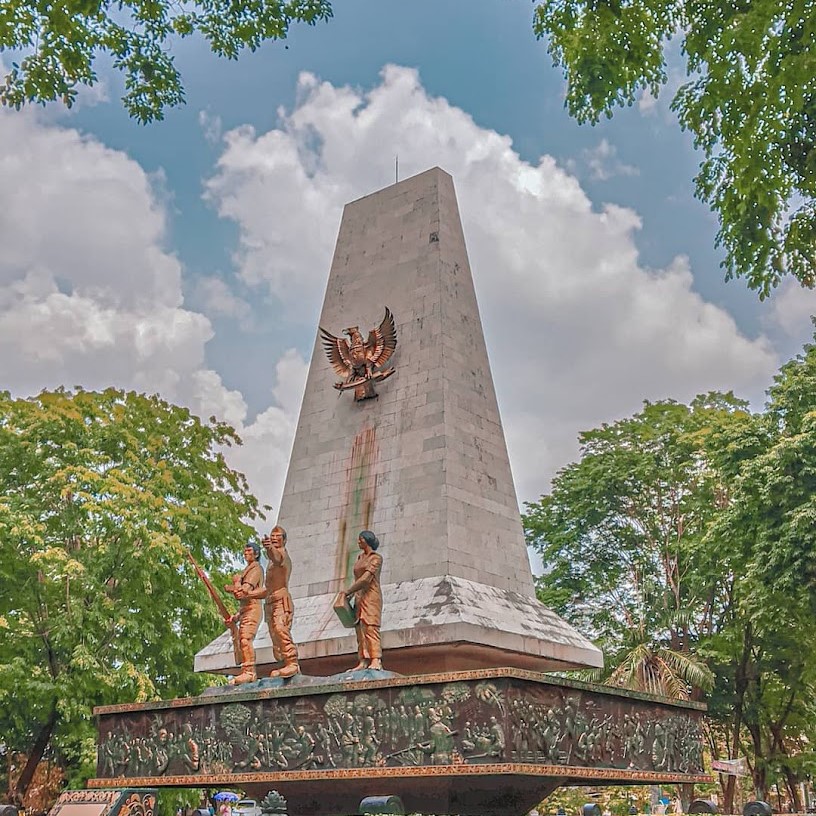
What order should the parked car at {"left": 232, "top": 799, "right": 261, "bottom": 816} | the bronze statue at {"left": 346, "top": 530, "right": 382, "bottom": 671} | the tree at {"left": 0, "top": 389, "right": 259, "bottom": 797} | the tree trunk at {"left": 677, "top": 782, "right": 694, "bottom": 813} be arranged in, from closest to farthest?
the bronze statue at {"left": 346, "top": 530, "right": 382, "bottom": 671} → the tree at {"left": 0, "top": 389, "right": 259, "bottom": 797} → the tree trunk at {"left": 677, "top": 782, "right": 694, "bottom": 813} → the parked car at {"left": 232, "top": 799, "right": 261, "bottom": 816}

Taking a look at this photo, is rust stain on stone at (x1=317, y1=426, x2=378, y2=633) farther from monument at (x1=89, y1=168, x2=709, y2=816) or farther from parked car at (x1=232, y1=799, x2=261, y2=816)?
parked car at (x1=232, y1=799, x2=261, y2=816)

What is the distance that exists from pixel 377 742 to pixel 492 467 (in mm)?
5184

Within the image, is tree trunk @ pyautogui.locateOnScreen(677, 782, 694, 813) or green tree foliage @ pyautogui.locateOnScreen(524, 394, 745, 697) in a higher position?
green tree foliage @ pyautogui.locateOnScreen(524, 394, 745, 697)

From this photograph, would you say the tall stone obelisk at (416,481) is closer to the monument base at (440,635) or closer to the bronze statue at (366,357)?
the monument base at (440,635)

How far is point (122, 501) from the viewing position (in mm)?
23562

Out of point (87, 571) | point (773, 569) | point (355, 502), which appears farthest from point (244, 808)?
point (355, 502)

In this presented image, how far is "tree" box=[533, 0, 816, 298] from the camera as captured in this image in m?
9.43

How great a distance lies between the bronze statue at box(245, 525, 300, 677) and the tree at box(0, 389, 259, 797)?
31.3 ft

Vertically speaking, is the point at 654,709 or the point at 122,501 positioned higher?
the point at 122,501

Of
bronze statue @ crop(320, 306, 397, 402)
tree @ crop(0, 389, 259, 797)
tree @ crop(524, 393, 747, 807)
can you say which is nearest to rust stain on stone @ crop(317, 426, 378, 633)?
bronze statue @ crop(320, 306, 397, 402)

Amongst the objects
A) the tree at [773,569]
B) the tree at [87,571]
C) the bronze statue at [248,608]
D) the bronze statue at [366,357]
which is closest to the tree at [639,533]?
the tree at [773,569]

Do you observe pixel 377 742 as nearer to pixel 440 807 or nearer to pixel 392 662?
pixel 440 807

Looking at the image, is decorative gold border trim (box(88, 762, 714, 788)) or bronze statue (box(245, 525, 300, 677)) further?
bronze statue (box(245, 525, 300, 677))

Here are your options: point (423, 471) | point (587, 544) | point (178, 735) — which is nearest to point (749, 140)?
point (423, 471)
